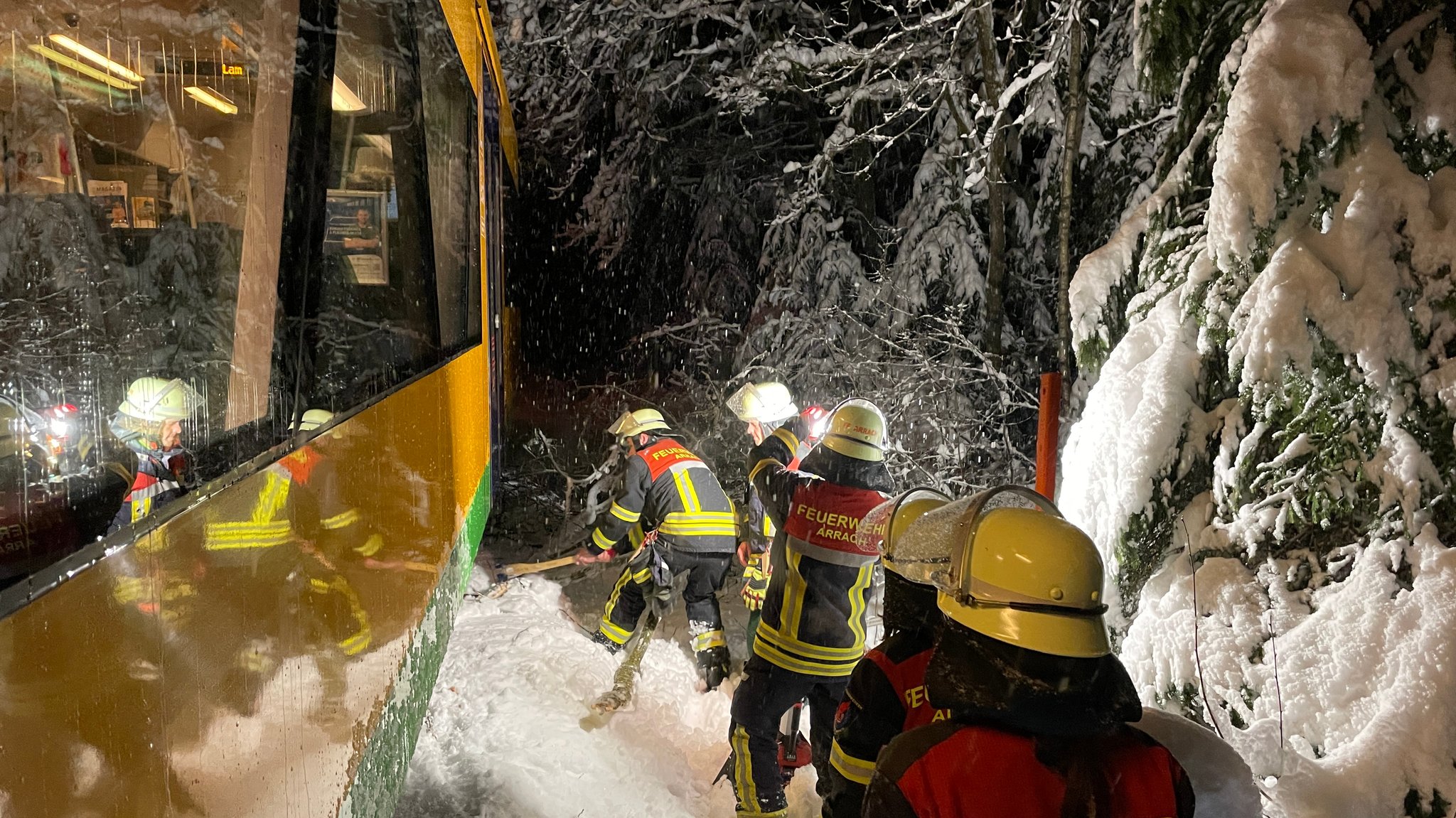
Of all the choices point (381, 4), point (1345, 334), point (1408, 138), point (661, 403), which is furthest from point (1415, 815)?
point (661, 403)

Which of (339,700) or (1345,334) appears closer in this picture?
(339,700)

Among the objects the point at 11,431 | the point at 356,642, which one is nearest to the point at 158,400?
the point at 11,431

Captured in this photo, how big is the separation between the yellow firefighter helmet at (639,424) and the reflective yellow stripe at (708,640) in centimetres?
140

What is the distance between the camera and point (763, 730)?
155 inches

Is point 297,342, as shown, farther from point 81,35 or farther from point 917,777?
point 917,777

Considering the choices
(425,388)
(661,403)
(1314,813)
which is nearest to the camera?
(1314,813)

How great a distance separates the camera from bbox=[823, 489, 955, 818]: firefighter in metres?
2.28

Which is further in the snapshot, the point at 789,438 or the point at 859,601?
the point at 789,438

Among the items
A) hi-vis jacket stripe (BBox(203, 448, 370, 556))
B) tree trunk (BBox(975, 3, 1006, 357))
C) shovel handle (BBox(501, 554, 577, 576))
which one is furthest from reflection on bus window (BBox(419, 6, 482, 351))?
tree trunk (BBox(975, 3, 1006, 357))

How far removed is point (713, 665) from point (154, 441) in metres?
4.74

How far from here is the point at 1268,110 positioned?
2.55 meters

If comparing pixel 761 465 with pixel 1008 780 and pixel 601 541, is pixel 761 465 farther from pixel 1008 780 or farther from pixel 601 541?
pixel 1008 780

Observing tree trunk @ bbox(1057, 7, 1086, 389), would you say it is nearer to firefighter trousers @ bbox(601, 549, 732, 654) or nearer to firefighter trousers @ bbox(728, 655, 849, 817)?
firefighter trousers @ bbox(601, 549, 732, 654)

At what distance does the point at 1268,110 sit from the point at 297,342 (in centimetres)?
275
